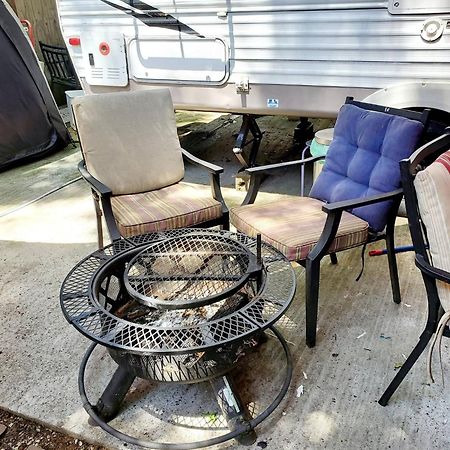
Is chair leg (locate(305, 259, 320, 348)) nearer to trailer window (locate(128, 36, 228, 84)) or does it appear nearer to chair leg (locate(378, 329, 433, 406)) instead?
chair leg (locate(378, 329, 433, 406))

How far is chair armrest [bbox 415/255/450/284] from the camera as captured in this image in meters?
1.35

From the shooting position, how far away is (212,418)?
1648 millimetres

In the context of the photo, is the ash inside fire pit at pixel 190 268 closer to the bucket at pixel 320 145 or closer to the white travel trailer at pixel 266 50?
the bucket at pixel 320 145

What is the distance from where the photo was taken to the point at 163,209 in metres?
2.31

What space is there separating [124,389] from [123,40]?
9.24ft

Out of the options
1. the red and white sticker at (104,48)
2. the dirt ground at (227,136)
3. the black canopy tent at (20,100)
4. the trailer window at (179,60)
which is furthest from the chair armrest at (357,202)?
the black canopy tent at (20,100)

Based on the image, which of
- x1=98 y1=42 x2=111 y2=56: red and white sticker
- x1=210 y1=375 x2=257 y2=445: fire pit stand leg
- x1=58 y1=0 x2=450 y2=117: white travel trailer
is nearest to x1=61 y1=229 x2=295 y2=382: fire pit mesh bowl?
x1=210 y1=375 x2=257 y2=445: fire pit stand leg

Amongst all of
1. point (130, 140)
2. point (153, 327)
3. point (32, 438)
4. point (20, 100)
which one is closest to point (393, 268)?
point (153, 327)

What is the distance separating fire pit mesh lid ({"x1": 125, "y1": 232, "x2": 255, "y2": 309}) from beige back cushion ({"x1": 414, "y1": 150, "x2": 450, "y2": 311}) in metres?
0.61

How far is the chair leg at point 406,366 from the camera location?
4.93ft

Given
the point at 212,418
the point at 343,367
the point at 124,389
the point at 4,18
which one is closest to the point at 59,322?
the point at 124,389

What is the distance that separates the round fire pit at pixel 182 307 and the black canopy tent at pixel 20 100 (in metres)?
3.05

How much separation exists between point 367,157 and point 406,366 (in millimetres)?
1085

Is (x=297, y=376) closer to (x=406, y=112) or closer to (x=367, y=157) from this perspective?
(x=367, y=157)
